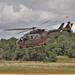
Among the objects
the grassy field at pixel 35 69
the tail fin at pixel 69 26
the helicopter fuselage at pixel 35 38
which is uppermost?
the tail fin at pixel 69 26

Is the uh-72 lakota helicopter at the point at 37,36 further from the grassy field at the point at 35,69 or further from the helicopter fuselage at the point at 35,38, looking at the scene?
the grassy field at the point at 35,69

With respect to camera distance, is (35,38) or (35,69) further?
(35,69)

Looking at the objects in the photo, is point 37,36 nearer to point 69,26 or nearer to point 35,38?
point 35,38

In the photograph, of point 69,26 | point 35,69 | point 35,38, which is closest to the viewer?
point 69,26

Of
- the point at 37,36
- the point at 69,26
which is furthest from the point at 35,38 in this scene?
the point at 69,26

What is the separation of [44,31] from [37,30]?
3.85 ft

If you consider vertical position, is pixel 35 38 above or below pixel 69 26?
below

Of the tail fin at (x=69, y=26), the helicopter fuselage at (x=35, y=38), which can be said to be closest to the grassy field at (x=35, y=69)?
the helicopter fuselage at (x=35, y=38)

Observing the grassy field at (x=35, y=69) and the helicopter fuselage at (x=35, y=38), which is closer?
the helicopter fuselage at (x=35, y=38)

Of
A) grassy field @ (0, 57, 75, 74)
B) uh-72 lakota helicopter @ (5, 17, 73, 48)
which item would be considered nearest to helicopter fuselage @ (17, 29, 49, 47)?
uh-72 lakota helicopter @ (5, 17, 73, 48)

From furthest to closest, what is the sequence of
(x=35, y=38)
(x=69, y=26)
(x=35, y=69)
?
(x=35, y=69) < (x=35, y=38) < (x=69, y=26)

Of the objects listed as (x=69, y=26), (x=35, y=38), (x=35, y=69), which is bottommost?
(x=35, y=69)

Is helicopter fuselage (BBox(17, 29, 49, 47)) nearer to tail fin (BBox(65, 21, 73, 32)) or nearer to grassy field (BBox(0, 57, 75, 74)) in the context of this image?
tail fin (BBox(65, 21, 73, 32))

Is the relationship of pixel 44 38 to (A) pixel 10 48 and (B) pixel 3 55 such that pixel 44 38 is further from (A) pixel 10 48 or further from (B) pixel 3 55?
(A) pixel 10 48
